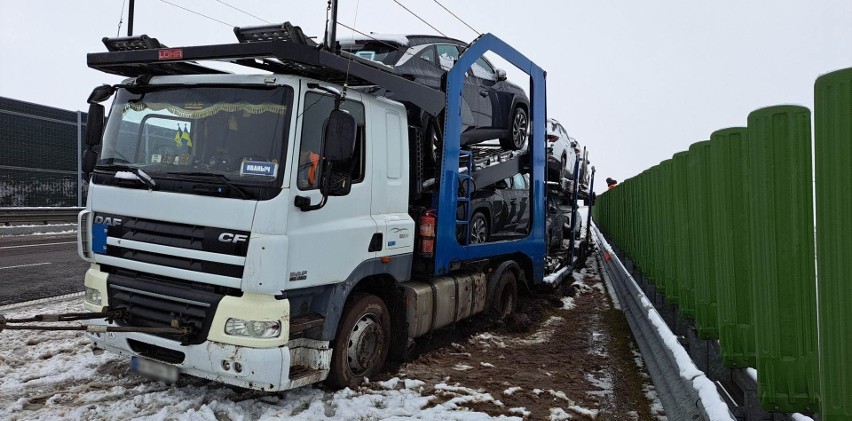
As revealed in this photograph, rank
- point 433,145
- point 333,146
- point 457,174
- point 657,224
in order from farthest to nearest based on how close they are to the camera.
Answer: point 657,224
point 457,174
point 433,145
point 333,146

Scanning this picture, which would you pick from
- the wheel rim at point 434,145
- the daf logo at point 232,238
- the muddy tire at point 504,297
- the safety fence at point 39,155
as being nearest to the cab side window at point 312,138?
the daf logo at point 232,238

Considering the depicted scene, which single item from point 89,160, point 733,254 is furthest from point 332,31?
point 733,254

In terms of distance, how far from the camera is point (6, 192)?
22.5 m

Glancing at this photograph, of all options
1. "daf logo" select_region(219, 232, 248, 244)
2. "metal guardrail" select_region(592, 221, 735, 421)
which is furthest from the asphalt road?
"metal guardrail" select_region(592, 221, 735, 421)

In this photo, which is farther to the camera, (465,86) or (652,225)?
(652,225)

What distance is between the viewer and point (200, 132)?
4.74 meters

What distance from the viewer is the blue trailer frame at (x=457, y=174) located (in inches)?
249

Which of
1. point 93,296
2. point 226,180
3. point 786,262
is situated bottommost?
point 93,296

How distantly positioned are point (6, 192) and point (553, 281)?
2218 centimetres

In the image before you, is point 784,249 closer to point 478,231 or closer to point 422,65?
point 422,65

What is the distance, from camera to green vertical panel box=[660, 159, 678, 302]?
19.9 feet

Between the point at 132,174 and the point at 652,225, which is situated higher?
the point at 132,174

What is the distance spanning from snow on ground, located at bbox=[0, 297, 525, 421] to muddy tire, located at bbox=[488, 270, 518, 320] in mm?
2578

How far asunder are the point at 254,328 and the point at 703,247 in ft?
11.4
